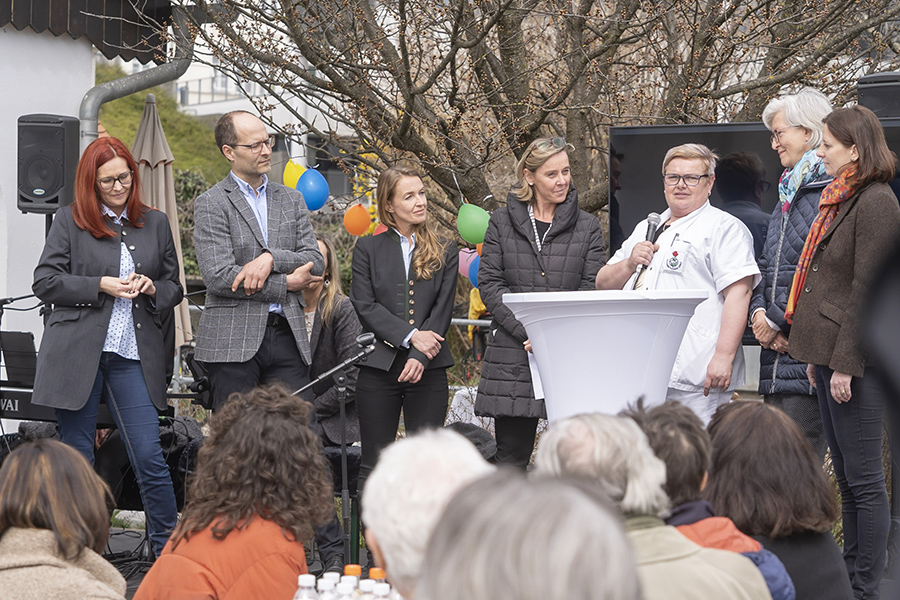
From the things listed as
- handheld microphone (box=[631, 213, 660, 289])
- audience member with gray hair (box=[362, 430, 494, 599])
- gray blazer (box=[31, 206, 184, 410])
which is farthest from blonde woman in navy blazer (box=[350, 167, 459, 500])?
audience member with gray hair (box=[362, 430, 494, 599])

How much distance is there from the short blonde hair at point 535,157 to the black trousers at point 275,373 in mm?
1192

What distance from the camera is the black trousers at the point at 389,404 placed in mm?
4496

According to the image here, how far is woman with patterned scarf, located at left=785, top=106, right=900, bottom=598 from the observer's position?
3621mm

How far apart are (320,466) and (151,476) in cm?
195

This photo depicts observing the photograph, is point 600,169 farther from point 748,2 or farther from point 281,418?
point 281,418

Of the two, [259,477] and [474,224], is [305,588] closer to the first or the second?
[259,477]

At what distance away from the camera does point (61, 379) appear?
4328 millimetres

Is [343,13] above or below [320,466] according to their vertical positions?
above

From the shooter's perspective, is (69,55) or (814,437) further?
(69,55)

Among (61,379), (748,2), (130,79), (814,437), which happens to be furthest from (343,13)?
(814,437)

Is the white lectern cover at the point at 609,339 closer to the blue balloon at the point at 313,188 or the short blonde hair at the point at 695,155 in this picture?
the short blonde hair at the point at 695,155

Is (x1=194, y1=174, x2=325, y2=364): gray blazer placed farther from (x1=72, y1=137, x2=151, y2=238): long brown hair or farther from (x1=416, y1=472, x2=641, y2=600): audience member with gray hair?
(x1=416, y1=472, x2=641, y2=600): audience member with gray hair

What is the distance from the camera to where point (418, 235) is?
4645 mm

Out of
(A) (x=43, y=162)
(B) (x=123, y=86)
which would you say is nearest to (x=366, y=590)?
(A) (x=43, y=162)
